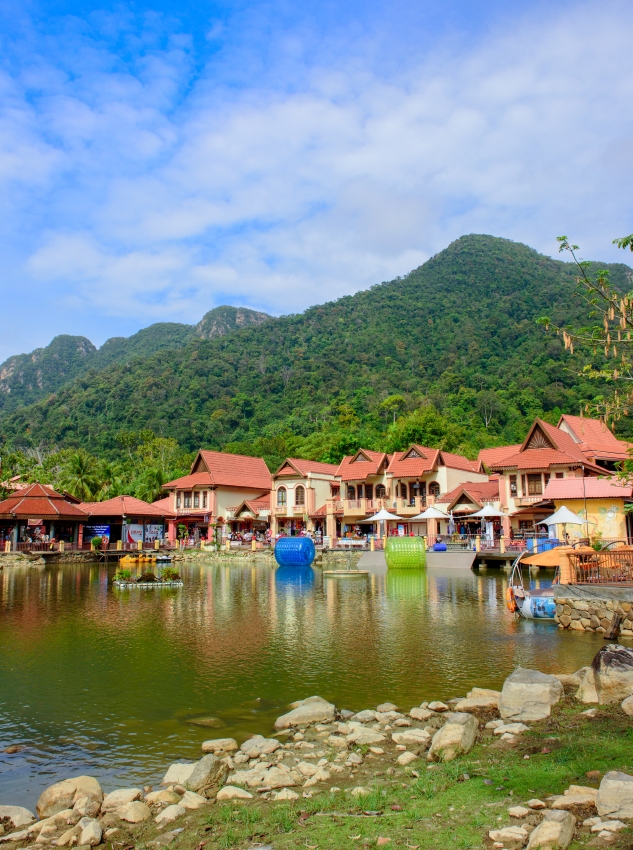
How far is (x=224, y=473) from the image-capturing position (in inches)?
2426

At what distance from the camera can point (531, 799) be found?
620cm

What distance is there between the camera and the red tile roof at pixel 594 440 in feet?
143

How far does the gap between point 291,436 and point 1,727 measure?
231 feet

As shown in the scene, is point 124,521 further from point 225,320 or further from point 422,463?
point 225,320

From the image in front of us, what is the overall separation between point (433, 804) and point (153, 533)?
51488 millimetres

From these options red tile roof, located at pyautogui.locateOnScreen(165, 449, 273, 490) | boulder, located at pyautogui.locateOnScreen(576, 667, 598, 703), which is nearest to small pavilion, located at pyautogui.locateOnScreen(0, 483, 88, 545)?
red tile roof, located at pyautogui.locateOnScreen(165, 449, 273, 490)

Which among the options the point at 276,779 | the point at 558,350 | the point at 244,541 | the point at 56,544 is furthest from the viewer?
the point at 558,350

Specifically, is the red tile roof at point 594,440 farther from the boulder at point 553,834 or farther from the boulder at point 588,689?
the boulder at point 553,834

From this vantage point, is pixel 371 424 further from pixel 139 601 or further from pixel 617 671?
pixel 617 671

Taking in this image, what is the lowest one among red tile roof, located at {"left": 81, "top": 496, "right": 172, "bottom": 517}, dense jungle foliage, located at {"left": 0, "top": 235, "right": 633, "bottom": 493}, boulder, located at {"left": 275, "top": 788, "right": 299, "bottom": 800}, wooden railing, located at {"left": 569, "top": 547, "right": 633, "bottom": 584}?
boulder, located at {"left": 275, "top": 788, "right": 299, "bottom": 800}

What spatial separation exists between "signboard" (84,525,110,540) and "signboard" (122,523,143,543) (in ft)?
5.01

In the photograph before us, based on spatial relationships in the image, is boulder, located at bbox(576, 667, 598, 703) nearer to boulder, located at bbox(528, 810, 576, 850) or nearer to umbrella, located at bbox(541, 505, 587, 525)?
boulder, located at bbox(528, 810, 576, 850)

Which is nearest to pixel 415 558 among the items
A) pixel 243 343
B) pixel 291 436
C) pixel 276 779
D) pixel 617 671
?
pixel 617 671

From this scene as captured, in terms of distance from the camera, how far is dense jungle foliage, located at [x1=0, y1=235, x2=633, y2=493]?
77250mm
